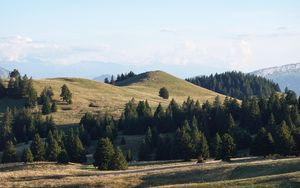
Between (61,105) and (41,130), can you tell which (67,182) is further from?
(61,105)

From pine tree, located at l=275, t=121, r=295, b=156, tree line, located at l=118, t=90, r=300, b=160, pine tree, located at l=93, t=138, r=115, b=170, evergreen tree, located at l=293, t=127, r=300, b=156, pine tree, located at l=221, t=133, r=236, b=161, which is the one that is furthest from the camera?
tree line, located at l=118, t=90, r=300, b=160

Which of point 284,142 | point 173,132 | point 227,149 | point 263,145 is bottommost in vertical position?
point 173,132

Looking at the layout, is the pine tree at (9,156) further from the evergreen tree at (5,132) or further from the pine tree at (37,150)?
the evergreen tree at (5,132)

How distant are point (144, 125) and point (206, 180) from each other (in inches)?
3134

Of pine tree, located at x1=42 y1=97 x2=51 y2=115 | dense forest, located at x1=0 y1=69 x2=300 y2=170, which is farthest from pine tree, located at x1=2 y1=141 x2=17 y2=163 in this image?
pine tree, located at x1=42 y1=97 x2=51 y2=115

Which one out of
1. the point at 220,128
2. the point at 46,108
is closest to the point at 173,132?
the point at 220,128

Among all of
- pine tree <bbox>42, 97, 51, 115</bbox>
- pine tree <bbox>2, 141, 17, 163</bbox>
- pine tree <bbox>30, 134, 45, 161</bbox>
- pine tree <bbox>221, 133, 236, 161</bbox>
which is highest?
pine tree <bbox>42, 97, 51, 115</bbox>

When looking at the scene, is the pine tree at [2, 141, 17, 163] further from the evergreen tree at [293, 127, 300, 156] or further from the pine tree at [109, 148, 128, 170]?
the evergreen tree at [293, 127, 300, 156]

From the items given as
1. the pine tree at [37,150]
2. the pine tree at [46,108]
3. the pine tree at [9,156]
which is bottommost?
the pine tree at [9,156]

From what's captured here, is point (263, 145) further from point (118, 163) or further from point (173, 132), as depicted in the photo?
point (173, 132)

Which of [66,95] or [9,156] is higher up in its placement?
[66,95]

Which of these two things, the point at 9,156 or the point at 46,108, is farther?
the point at 46,108

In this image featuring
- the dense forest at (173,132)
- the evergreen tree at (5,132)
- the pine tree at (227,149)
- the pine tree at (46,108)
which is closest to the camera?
the pine tree at (227,149)

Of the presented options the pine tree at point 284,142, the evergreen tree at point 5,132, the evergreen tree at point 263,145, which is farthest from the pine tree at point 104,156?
the evergreen tree at point 5,132
